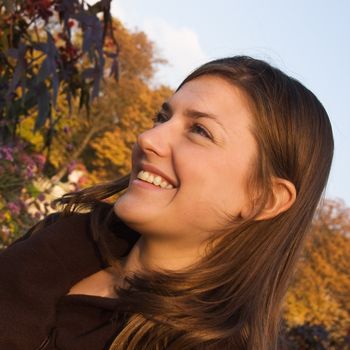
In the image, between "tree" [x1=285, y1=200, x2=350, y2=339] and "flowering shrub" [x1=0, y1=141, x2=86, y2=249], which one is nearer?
"flowering shrub" [x1=0, y1=141, x2=86, y2=249]

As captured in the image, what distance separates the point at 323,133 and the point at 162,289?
2.13ft

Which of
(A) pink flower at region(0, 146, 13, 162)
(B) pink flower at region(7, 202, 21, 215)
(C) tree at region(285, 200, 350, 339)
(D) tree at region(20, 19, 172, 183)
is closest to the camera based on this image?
(A) pink flower at region(0, 146, 13, 162)

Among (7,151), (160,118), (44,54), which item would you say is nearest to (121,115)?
(7,151)

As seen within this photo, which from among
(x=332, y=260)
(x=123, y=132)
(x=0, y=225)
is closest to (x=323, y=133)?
(x=0, y=225)

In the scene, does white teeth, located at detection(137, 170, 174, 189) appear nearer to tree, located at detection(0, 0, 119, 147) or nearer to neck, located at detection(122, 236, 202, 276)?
neck, located at detection(122, 236, 202, 276)

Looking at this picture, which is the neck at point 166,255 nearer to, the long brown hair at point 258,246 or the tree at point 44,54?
the long brown hair at point 258,246

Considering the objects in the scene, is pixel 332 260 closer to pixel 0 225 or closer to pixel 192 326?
pixel 0 225

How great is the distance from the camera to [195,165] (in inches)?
67.4

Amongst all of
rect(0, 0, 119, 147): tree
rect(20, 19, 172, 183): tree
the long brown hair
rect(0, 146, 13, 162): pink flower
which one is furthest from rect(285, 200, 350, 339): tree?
the long brown hair

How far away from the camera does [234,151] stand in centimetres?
178

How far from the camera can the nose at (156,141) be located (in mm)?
1743

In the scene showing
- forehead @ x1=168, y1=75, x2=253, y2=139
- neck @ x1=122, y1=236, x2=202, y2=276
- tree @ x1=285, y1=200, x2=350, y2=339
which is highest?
forehead @ x1=168, y1=75, x2=253, y2=139

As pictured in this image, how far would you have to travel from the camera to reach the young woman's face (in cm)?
172

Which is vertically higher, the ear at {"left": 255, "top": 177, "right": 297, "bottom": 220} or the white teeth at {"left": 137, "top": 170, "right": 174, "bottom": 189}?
the white teeth at {"left": 137, "top": 170, "right": 174, "bottom": 189}
